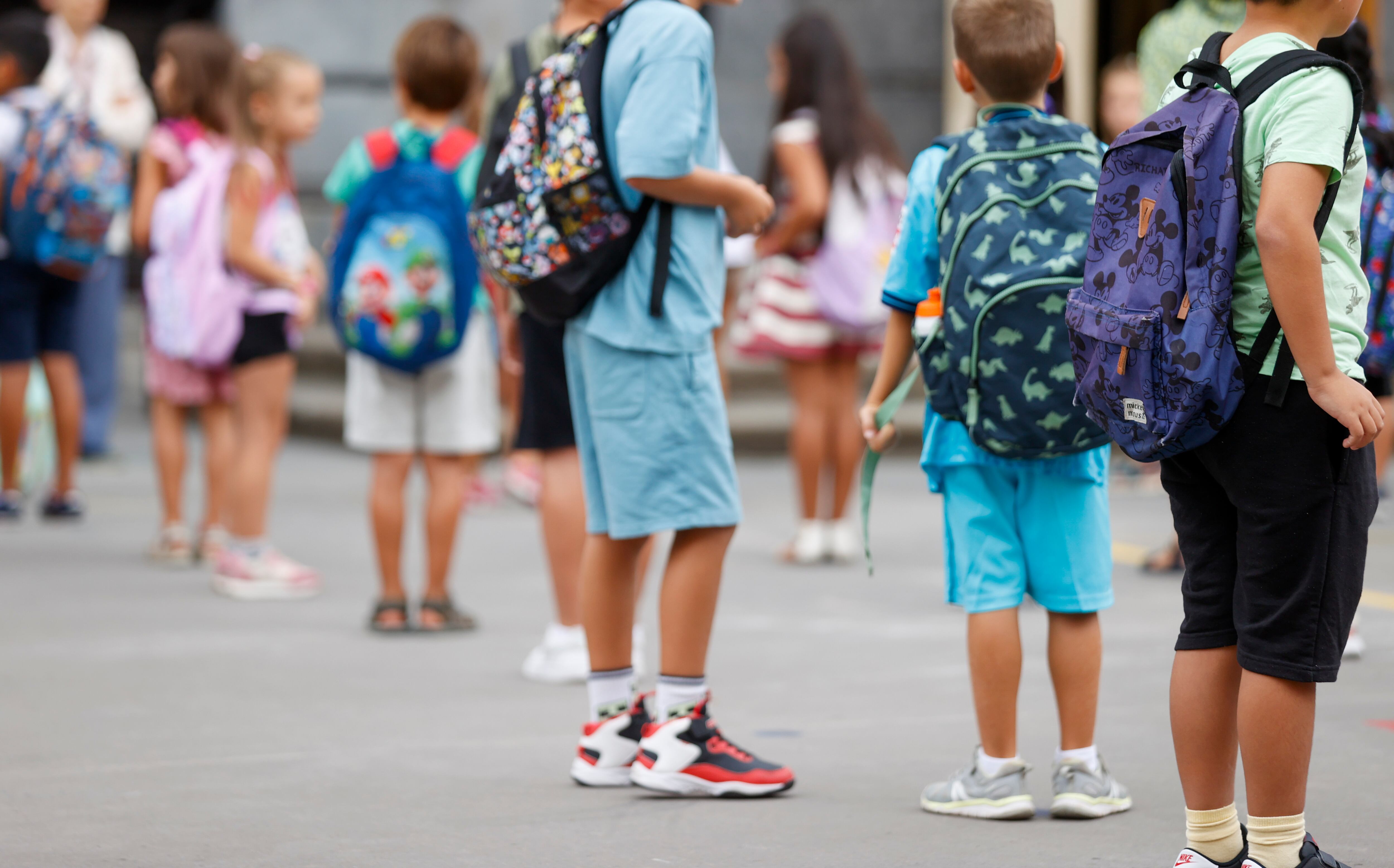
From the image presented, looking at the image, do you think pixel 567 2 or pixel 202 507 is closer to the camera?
pixel 567 2

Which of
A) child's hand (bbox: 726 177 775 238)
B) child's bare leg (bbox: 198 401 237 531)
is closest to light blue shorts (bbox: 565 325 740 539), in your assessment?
child's hand (bbox: 726 177 775 238)

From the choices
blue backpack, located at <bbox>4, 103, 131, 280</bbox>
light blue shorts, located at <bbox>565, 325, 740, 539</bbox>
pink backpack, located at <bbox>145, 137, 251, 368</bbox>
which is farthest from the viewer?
blue backpack, located at <bbox>4, 103, 131, 280</bbox>

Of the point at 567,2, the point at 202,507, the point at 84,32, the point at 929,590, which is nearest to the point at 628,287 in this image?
the point at 567,2

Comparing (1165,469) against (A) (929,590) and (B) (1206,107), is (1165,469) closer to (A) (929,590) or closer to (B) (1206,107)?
(B) (1206,107)

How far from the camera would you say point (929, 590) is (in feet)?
21.2

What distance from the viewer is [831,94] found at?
7.20m

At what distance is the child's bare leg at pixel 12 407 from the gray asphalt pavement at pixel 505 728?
0.94 m

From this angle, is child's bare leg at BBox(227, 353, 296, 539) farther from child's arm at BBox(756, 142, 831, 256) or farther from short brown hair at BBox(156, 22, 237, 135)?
child's arm at BBox(756, 142, 831, 256)

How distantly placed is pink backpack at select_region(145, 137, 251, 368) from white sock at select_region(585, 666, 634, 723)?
3.24 metres

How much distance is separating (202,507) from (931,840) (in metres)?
5.84

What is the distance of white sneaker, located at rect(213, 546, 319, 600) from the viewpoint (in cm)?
649

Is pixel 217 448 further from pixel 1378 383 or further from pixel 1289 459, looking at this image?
pixel 1289 459

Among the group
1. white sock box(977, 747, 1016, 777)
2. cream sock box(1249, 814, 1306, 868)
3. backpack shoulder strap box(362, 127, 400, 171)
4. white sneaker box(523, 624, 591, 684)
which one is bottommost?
white sneaker box(523, 624, 591, 684)

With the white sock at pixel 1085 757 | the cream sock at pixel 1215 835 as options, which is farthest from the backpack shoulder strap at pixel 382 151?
the cream sock at pixel 1215 835
